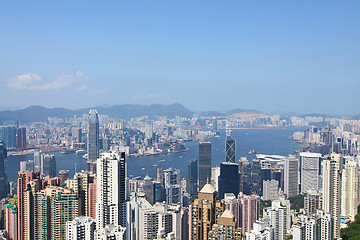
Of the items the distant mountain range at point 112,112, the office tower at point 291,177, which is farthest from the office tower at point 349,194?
the distant mountain range at point 112,112

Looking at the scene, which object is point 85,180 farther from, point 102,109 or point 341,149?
point 102,109

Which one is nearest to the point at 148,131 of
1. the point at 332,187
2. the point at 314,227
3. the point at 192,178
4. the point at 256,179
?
the point at 192,178

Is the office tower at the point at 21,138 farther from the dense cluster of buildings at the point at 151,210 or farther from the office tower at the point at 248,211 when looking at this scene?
the office tower at the point at 248,211

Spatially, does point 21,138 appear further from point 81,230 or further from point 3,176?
point 81,230

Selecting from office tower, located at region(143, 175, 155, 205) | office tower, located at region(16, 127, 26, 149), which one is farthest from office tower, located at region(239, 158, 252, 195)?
office tower, located at region(16, 127, 26, 149)

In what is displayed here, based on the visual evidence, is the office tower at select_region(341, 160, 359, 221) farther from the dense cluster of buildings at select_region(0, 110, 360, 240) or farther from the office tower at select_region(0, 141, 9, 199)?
the office tower at select_region(0, 141, 9, 199)

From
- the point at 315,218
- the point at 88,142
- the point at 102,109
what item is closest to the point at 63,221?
the point at 315,218
